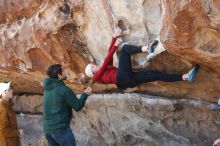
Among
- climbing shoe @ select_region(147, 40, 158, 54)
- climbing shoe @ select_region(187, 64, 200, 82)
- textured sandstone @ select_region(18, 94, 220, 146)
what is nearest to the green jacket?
climbing shoe @ select_region(147, 40, 158, 54)

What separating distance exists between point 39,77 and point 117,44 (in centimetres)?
241

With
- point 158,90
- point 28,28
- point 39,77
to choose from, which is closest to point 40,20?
point 28,28

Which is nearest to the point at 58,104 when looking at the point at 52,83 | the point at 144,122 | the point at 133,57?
the point at 52,83

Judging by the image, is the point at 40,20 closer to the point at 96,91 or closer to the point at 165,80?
the point at 96,91

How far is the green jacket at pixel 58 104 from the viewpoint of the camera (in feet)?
19.2

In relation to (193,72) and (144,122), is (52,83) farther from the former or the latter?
(144,122)

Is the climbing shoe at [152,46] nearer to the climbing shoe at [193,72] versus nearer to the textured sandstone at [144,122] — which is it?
the climbing shoe at [193,72]

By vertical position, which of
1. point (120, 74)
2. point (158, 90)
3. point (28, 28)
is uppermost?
point (28, 28)

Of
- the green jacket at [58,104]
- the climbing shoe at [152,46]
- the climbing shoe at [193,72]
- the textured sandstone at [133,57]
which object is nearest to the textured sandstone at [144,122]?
the textured sandstone at [133,57]

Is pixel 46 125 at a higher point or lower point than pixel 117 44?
lower

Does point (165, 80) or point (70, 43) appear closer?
point (165, 80)

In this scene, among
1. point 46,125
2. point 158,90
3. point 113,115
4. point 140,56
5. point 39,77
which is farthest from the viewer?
point 39,77

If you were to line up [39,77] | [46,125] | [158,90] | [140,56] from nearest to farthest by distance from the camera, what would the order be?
[46,125], [140,56], [158,90], [39,77]

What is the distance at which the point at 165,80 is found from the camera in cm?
630
